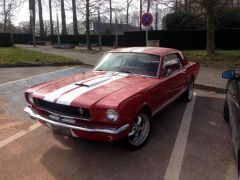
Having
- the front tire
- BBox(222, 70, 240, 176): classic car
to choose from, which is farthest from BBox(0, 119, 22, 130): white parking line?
BBox(222, 70, 240, 176): classic car

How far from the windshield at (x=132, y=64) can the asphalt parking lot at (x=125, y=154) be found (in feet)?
3.47

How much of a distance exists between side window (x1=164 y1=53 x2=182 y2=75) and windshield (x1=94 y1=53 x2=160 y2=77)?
0.23 metres

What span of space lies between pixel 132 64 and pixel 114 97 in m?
1.65

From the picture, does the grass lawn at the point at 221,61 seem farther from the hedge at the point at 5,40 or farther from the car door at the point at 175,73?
the hedge at the point at 5,40

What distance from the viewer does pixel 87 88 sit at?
460 centimetres

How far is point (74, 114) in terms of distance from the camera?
4168 mm

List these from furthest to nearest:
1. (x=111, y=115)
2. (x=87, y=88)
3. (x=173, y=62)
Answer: (x=173, y=62)
(x=87, y=88)
(x=111, y=115)

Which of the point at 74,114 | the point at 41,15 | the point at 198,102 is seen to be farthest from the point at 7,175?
the point at 41,15

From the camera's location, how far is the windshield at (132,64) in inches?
218

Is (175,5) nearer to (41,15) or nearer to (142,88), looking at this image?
(142,88)

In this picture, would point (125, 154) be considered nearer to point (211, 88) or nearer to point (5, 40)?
point (211, 88)

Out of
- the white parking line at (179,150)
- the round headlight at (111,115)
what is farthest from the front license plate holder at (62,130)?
the white parking line at (179,150)

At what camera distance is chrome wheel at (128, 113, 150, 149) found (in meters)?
4.53

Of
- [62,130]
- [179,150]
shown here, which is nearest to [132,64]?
[179,150]
